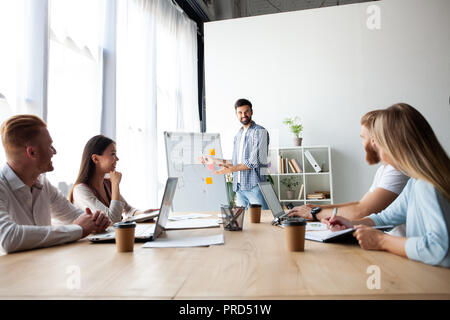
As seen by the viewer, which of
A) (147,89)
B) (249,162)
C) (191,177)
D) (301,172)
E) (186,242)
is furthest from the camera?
(301,172)

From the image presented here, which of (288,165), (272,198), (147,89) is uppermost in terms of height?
(147,89)

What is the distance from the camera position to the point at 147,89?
156 inches

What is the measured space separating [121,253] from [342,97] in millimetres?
4216

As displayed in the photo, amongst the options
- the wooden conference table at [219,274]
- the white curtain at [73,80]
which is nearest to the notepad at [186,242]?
the wooden conference table at [219,274]

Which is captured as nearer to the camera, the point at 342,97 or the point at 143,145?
the point at 143,145

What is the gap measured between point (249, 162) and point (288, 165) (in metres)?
1.17

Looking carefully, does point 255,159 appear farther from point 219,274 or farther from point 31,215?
point 219,274

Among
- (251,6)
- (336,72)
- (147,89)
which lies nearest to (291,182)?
(336,72)

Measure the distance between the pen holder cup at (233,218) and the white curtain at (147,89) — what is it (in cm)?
213

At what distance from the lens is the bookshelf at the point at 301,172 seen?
4547mm
